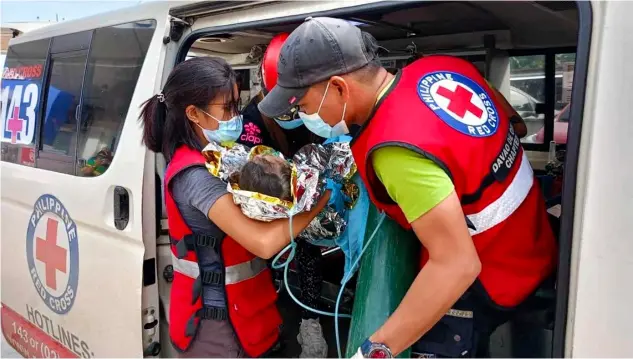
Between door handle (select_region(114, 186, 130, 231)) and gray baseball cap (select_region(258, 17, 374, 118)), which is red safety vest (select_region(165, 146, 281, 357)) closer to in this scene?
door handle (select_region(114, 186, 130, 231))

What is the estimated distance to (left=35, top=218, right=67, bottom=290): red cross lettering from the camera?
2354mm

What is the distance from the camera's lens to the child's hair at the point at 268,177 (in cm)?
153

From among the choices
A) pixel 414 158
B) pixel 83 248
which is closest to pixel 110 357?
pixel 83 248

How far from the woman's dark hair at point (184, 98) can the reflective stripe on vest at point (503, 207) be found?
3.11 ft

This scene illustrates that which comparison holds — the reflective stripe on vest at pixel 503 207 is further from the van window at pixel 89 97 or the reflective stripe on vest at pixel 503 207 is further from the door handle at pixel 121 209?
the van window at pixel 89 97

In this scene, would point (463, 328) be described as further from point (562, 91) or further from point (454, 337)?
point (562, 91)

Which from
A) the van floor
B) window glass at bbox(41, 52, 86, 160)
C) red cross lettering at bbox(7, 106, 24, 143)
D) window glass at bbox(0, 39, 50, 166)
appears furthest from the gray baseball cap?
red cross lettering at bbox(7, 106, 24, 143)

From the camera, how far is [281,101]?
142 centimetres

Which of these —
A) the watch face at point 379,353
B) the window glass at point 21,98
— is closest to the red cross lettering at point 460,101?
the watch face at point 379,353

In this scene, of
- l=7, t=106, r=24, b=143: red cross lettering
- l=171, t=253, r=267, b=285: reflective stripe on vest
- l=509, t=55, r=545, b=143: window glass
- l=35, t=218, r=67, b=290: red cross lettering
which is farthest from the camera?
l=7, t=106, r=24, b=143: red cross lettering

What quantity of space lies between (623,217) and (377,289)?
70cm

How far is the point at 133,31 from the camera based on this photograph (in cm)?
219

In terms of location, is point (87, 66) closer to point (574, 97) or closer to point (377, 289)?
point (377, 289)

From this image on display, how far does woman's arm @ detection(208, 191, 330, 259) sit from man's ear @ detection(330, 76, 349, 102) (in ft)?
1.22
